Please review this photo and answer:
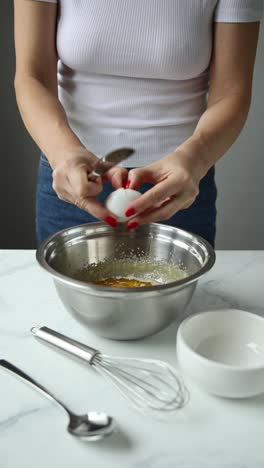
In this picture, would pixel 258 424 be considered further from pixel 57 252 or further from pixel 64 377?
pixel 57 252

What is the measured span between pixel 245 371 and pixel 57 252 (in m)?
0.32

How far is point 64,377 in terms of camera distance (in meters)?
0.67

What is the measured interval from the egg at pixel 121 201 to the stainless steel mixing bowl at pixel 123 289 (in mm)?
62

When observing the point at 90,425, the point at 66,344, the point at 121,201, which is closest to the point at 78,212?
the point at 121,201

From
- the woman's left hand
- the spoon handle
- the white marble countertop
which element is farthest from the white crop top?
the spoon handle

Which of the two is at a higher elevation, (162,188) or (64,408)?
(162,188)

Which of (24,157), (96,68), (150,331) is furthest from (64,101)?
(24,157)

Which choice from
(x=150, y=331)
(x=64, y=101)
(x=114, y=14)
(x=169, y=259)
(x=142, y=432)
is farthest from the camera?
(x=64, y=101)

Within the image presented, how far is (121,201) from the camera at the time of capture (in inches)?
30.5

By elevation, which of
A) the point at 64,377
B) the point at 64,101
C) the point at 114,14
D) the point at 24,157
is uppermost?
the point at 114,14

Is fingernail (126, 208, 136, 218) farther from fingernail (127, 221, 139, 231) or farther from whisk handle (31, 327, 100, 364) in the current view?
whisk handle (31, 327, 100, 364)

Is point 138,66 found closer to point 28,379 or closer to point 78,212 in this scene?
point 78,212

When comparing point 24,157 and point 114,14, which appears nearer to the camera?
point 114,14

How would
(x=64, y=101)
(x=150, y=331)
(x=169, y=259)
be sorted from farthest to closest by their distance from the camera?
(x=64, y=101)
(x=169, y=259)
(x=150, y=331)
